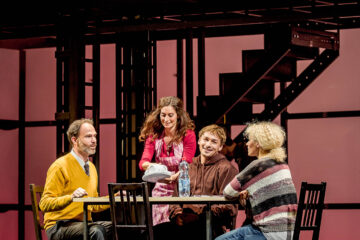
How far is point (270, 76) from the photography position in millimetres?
7176

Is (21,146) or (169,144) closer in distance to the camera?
(169,144)

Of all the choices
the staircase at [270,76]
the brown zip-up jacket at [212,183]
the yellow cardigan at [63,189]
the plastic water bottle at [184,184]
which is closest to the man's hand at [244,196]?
the brown zip-up jacket at [212,183]

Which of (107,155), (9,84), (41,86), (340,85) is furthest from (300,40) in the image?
(9,84)

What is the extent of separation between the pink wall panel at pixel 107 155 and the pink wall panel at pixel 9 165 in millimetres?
1192

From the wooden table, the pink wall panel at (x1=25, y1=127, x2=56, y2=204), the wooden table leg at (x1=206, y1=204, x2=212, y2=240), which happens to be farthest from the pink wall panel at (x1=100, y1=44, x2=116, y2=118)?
the wooden table leg at (x1=206, y1=204, x2=212, y2=240)

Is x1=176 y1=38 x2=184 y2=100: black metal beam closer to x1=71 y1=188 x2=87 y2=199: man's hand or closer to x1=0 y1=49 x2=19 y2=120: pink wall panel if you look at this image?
Result: x1=0 y1=49 x2=19 y2=120: pink wall panel

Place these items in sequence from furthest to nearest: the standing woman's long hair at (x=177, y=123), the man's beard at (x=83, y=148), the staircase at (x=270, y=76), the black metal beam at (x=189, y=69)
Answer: the black metal beam at (x=189, y=69) → the staircase at (x=270, y=76) → the standing woman's long hair at (x=177, y=123) → the man's beard at (x=83, y=148)

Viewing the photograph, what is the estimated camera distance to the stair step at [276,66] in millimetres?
7186

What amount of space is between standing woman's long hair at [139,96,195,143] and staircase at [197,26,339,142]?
5.02 feet

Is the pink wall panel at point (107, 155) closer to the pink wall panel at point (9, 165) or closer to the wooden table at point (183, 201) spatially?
the pink wall panel at point (9, 165)

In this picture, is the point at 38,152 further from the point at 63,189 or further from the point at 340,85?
the point at 63,189

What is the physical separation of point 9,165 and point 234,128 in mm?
3006

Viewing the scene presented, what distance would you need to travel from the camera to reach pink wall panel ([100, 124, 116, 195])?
8445mm

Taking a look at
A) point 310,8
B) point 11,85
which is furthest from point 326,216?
point 11,85
